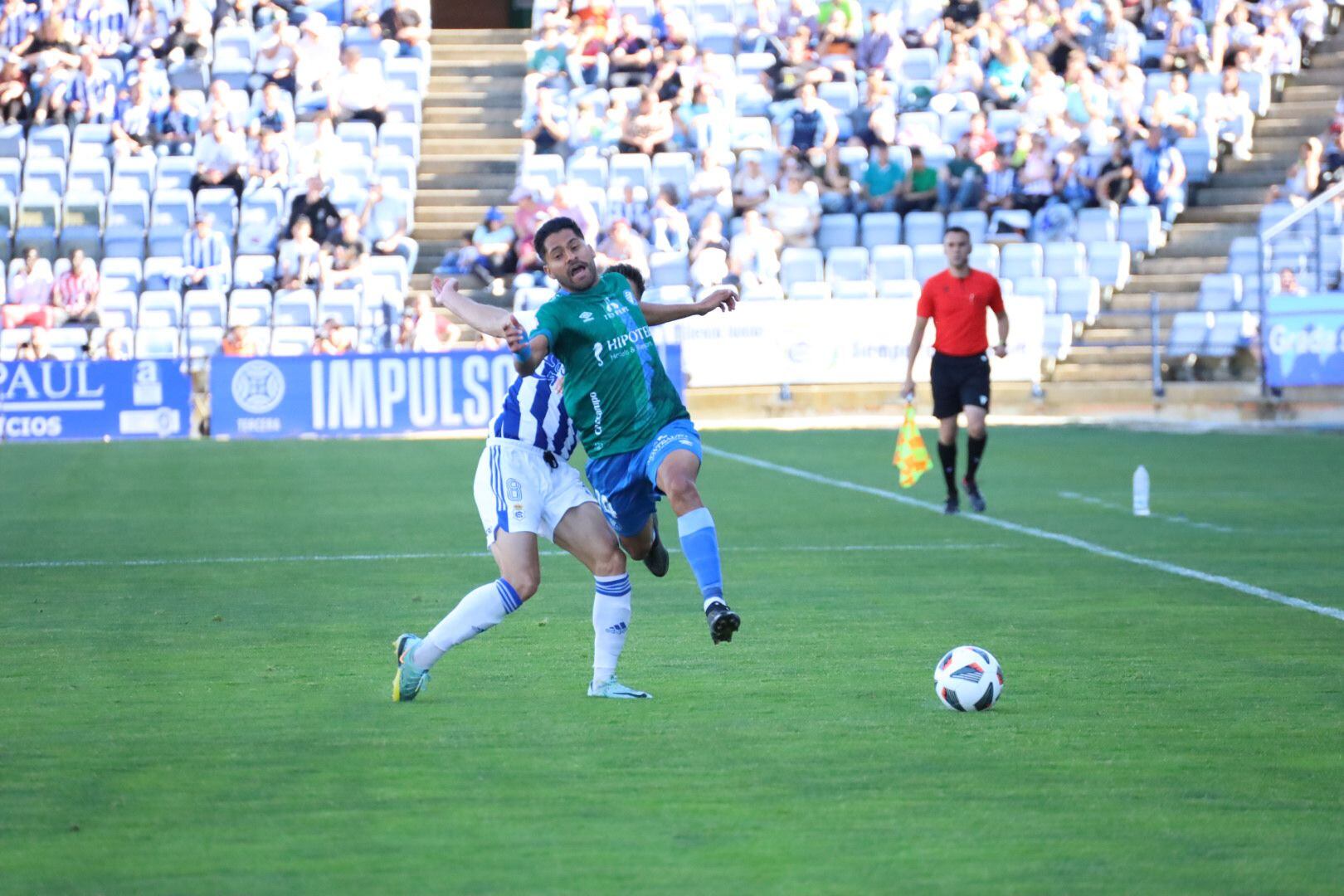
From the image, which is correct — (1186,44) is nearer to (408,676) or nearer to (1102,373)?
(1102,373)

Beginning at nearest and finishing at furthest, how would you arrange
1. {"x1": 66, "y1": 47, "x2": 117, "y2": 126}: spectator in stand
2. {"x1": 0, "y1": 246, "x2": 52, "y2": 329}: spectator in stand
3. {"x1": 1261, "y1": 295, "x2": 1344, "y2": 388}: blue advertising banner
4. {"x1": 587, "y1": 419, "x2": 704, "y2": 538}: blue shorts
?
{"x1": 587, "y1": 419, "x2": 704, "y2": 538}: blue shorts, {"x1": 1261, "y1": 295, "x2": 1344, "y2": 388}: blue advertising banner, {"x1": 0, "y1": 246, "x2": 52, "y2": 329}: spectator in stand, {"x1": 66, "y1": 47, "x2": 117, "y2": 126}: spectator in stand

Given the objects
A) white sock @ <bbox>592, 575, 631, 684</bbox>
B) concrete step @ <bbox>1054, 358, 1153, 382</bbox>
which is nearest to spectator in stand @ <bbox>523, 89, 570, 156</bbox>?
concrete step @ <bbox>1054, 358, 1153, 382</bbox>

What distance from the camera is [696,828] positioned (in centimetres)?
540

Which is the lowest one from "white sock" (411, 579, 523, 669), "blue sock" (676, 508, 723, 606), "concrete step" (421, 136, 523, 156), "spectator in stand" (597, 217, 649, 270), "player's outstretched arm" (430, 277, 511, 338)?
"white sock" (411, 579, 523, 669)

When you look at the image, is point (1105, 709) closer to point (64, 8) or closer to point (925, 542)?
point (925, 542)

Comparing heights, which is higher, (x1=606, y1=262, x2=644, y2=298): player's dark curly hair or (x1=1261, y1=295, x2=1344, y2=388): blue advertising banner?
(x1=606, y1=262, x2=644, y2=298): player's dark curly hair

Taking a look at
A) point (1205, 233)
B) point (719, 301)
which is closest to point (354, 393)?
point (1205, 233)

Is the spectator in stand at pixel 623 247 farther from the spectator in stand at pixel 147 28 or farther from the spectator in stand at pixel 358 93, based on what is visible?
the spectator in stand at pixel 147 28

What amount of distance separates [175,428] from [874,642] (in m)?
19.1

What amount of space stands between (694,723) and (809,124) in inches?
958

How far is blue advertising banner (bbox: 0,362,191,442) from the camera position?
2636 centimetres

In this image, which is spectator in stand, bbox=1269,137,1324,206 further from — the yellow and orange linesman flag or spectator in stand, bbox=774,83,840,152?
the yellow and orange linesman flag

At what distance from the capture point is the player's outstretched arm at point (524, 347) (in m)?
6.88

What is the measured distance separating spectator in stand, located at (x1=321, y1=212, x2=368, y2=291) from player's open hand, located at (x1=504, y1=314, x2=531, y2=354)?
22058 millimetres
